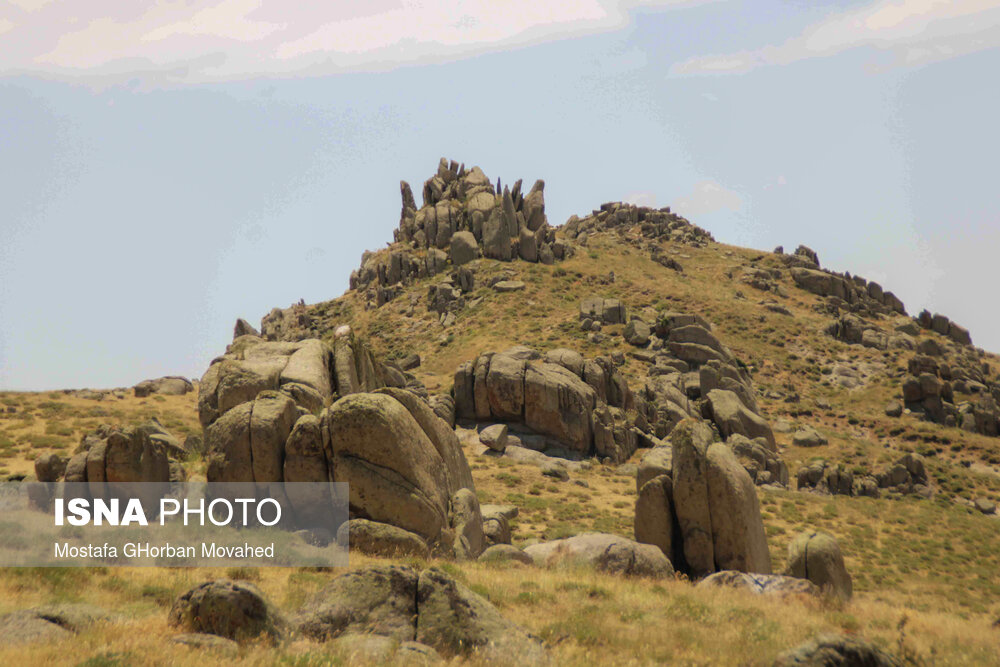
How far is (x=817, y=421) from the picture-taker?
69188mm

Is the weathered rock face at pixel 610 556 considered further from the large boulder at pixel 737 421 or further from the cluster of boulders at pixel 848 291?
the cluster of boulders at pixel 848 291

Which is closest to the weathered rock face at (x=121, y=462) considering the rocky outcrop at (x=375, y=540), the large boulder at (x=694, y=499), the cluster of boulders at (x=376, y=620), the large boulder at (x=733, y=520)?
the rocky outcrop at (x=375, y=540)

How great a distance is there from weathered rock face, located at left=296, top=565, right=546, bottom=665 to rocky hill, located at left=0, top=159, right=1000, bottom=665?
0.15 ft

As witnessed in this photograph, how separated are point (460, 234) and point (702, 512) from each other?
255ft

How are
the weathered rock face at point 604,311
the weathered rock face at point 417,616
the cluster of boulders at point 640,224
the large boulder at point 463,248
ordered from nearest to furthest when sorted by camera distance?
1. the weathered rock face at point 417,616
2. the weathered rock face at point 604,311
3. the large boulder at point 463,248
4. the cluster of boulders at point 640,224

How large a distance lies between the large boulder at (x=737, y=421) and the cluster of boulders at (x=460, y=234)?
4706 cm

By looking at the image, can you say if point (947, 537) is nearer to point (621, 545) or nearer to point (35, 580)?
point (621, 545)

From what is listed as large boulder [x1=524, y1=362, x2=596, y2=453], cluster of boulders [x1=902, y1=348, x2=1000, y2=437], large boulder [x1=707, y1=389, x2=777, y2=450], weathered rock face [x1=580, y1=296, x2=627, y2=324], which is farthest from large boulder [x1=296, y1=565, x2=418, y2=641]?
cluster of boulders [x1=902, y1=348, x2=1000, y2=437]

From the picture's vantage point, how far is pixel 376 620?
11.7 meters

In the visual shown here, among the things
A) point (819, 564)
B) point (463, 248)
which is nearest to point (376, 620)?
point (819, 564)

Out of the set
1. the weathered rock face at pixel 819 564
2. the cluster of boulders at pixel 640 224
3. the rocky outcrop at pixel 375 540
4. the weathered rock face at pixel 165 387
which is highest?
the cluster of boulders at pixel 640 224

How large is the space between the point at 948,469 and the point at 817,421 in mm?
14718

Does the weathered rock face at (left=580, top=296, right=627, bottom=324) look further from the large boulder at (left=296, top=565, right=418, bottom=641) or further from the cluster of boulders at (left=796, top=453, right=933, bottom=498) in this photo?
the large boulder at (left=296, top=565, right=418, bottom=641)

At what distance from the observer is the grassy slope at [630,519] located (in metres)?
12.8
